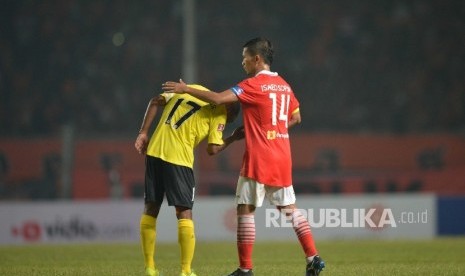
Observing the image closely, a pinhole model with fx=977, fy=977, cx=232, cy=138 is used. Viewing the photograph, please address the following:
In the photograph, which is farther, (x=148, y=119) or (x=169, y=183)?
(x=148, y=119)

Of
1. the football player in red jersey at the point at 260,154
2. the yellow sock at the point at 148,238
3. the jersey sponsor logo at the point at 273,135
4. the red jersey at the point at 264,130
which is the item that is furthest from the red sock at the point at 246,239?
the yellow sock at the point at 148,238

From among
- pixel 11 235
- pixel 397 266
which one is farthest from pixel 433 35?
pixel 397 266

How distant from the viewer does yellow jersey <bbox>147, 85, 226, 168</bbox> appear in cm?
864

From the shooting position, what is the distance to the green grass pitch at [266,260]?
1000 cm

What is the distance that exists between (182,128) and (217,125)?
317 mm

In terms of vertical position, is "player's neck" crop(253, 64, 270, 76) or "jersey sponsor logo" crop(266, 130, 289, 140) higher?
"player's neck" crop(253, 64, 270, 76)

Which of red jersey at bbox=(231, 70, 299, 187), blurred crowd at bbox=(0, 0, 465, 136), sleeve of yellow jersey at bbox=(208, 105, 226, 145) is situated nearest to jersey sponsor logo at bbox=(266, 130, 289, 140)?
red jersey at bbox=(231, 70, 299, 187)

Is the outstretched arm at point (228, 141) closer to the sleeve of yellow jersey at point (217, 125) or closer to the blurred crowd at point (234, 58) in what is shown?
the sleeve of yellow jersey at point (217, 125)

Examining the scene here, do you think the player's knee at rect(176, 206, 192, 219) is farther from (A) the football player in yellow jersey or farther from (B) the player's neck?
(B) the player's neck

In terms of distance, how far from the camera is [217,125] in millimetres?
8742

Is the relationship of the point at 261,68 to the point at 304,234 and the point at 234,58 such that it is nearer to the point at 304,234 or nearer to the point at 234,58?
the point at 304,234

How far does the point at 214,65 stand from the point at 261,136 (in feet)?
58.6

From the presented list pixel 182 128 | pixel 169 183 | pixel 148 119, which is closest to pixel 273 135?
pixel 182 128

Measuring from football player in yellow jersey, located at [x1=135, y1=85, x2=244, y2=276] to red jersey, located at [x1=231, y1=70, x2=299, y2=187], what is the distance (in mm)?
370
